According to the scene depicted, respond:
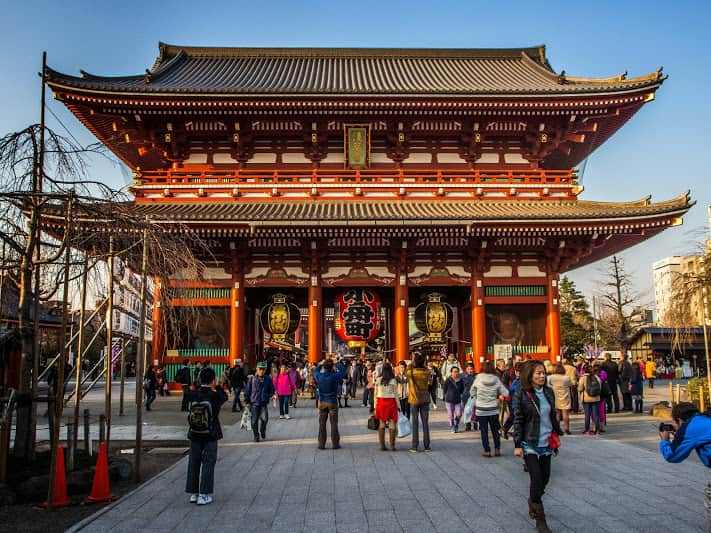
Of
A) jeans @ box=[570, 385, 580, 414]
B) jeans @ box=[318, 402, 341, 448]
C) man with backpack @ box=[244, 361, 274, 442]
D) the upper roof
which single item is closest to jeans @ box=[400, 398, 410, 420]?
jeans @ box=[318, 402, 341, 448]

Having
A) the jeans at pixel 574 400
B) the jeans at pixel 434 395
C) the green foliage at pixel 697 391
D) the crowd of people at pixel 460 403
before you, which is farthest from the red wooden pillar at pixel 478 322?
the green foliage at pixel 697 391

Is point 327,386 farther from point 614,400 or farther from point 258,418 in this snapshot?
point 614,400

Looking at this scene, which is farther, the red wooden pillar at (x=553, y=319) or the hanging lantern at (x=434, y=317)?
the hanging lantern at (x=434, y=317)

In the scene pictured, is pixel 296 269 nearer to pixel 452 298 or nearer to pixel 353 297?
pixel 353 297

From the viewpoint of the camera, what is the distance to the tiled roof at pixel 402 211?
1952 centimetres

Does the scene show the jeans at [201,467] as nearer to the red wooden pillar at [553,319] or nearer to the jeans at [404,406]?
the jeans at [404,406]

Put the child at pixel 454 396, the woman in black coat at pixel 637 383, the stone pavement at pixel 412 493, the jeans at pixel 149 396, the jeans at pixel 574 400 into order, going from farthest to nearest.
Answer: the jeans at pixel 149 396
the woman in black coat at pixel 637 383
the jeans at pixel 574 400
the child at pixel 454 396
the stone pavement at pixel 412 493

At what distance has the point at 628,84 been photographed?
21109 mm

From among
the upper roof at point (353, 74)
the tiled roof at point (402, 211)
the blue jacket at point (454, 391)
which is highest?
the upper roof at point (353, 74)

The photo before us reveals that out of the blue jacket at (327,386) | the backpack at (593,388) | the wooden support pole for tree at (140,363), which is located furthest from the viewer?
the backpack at (593,388)

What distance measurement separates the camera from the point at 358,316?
22.4 metres

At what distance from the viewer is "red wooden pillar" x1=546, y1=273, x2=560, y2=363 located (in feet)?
70.3

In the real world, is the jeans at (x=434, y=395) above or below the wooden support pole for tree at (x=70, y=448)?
below

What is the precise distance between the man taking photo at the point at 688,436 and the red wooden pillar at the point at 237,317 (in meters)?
17.6
